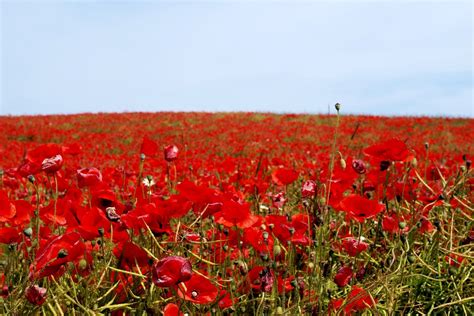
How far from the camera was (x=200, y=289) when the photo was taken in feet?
5.16

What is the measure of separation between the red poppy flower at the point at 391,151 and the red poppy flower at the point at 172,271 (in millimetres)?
1175

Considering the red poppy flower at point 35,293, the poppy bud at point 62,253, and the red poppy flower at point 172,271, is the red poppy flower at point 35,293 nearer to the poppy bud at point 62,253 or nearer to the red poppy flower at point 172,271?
the poppy bud at point 62,253

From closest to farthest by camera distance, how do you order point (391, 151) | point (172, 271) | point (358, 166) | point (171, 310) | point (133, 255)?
point (172, 271) → point (171, 310) → point (133, 255) → point (391, 151) → point (358, 166)

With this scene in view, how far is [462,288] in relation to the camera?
223 centimetres

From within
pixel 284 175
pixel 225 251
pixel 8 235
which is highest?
pixel 284 175

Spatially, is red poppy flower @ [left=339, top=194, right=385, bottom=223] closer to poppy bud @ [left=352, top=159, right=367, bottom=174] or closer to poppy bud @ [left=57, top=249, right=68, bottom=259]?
poppy bud @ [left=352, top=159, right=367, bottom=174]

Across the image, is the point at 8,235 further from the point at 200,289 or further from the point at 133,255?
the point at 200,289

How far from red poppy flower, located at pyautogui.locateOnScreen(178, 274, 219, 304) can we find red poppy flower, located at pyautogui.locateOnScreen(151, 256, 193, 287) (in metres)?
0.20

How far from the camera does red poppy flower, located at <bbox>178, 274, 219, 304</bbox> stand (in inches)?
60.5

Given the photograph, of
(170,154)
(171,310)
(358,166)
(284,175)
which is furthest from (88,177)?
(358,166)

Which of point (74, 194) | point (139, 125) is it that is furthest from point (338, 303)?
point (139, 125)

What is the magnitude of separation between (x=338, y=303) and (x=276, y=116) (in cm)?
1725

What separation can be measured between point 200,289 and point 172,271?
0.26 metres

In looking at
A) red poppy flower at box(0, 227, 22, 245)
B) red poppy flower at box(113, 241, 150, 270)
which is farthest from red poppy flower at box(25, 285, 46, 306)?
red poppy flower at box(0, 227, 22, 245)
